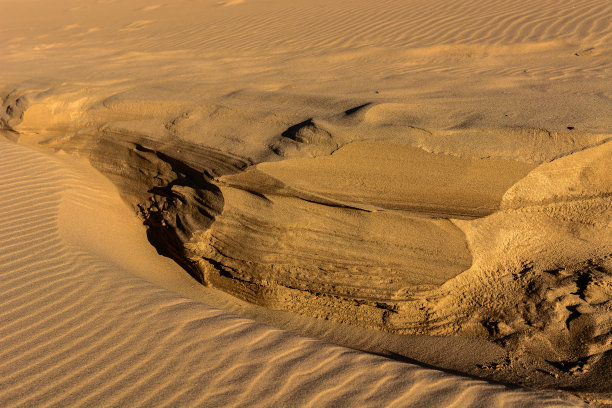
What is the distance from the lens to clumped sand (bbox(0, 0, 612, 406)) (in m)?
2.52

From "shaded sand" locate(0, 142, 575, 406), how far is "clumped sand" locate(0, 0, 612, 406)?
0.01 metres

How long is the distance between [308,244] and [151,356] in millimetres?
1451

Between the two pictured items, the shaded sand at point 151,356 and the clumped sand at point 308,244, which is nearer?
the shaded sand at point 151,356

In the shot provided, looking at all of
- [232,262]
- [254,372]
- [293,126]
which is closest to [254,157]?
[293,126]

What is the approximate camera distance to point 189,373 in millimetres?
2438

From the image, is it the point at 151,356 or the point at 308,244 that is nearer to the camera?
the point at 151,356

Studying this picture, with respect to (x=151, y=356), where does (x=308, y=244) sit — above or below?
above

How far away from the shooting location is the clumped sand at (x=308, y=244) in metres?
2.52

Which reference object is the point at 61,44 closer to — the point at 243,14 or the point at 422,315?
the point at 243,14

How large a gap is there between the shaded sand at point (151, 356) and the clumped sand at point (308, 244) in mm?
13

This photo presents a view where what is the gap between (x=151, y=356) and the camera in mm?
2559

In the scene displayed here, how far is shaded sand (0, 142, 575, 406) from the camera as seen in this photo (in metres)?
2.32

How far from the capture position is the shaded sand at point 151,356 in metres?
2.32

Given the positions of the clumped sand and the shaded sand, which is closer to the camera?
the shaded sand
